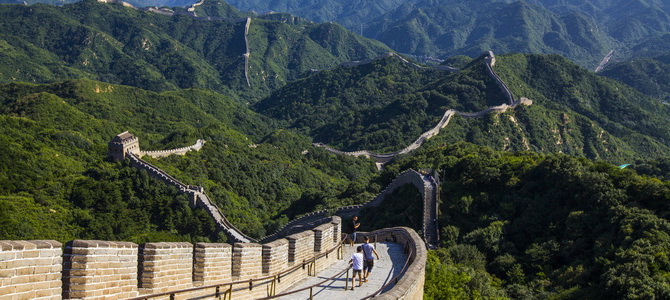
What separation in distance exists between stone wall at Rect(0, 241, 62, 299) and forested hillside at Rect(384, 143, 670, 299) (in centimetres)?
1158

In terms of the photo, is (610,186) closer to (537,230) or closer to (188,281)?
(537,230)

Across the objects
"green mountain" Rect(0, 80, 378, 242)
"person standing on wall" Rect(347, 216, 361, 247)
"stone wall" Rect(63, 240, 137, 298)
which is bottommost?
"green mountain" Rect(0, 80, 378, 242)

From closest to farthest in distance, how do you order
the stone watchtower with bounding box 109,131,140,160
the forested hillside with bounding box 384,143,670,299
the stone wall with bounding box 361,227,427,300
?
the stone wall with bounding box 361,227,427,300, the forested hillside with bounding box 384,143,670,299, the stone watchtower with bounding box 109,131,140,160

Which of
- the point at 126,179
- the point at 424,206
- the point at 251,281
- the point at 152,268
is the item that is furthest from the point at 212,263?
the point at 126,179

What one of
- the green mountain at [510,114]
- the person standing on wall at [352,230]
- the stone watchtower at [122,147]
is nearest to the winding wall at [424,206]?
the person standing on wall at [352,230]

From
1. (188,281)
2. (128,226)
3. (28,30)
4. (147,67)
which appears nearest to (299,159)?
(128,226)

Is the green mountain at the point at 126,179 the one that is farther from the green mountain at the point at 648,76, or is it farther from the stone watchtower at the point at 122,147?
the green mountain at the point at 648,76

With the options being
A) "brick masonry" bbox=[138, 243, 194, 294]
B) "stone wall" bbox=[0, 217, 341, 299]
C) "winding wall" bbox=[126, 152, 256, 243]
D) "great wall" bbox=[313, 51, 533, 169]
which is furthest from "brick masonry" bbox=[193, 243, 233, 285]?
"great wall" bbox=[313, 51, 533, 169]

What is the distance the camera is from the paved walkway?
41.7ft

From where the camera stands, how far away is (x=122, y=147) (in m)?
53.1

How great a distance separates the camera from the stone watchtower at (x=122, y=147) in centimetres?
5325

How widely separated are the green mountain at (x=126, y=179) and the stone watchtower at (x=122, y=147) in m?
1.18

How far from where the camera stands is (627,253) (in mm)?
20906

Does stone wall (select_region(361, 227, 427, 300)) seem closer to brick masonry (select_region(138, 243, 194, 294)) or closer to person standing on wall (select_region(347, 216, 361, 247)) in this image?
person standing on wall (select_region(347, 216, 361, 247))
